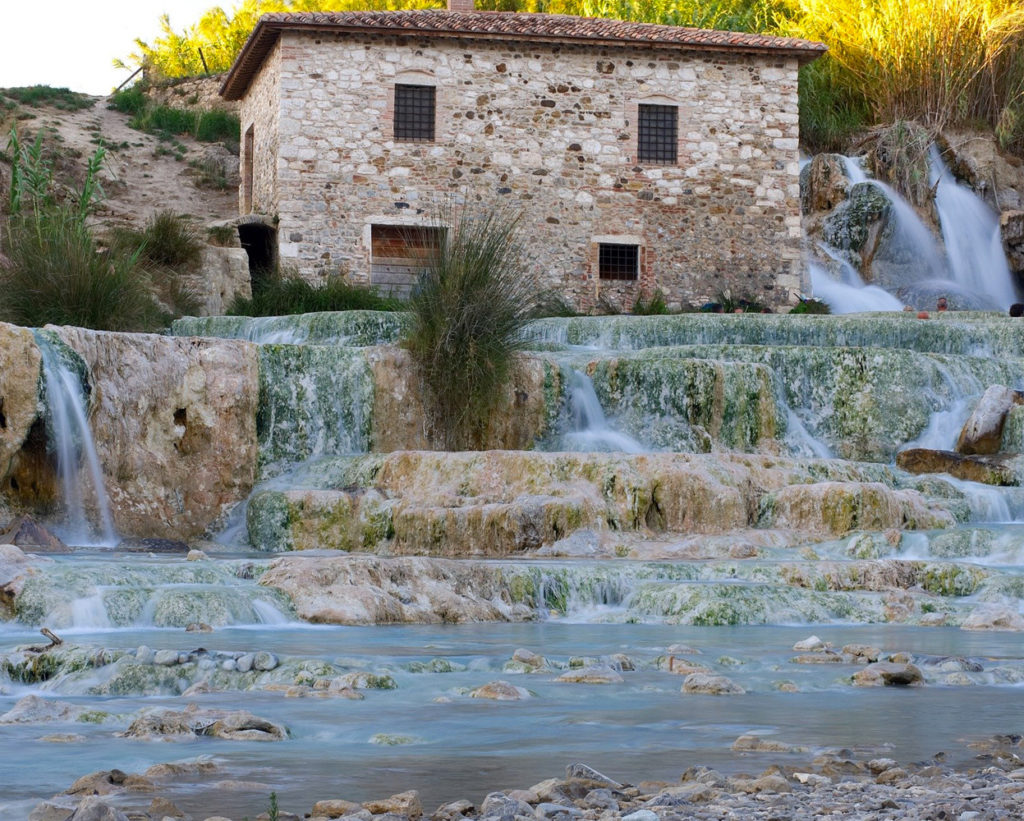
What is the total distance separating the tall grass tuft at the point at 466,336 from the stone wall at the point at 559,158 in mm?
6538

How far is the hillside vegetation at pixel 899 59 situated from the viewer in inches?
843

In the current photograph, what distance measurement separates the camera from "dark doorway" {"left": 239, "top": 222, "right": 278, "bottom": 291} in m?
17.6

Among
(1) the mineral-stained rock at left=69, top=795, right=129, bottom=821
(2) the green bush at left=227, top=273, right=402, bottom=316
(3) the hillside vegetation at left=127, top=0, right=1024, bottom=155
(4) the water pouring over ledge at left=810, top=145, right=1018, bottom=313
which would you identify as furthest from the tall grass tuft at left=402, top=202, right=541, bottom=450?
(3) the hillside vegetation at left=127, top=0, right=1024, bottom=155

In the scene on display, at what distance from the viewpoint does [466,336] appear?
10.8 meters

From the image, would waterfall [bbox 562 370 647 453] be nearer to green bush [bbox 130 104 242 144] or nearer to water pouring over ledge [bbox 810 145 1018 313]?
water pouring over ledge [bbox 810 145 1018 313]

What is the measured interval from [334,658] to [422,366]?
6.06m

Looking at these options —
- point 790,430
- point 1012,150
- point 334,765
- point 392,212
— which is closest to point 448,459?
point 790,430

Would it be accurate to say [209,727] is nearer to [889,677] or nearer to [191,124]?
[889,677]

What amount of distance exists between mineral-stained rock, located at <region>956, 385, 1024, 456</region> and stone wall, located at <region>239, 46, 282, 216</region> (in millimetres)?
9314

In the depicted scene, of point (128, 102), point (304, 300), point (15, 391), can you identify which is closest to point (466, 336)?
point (15, 391)

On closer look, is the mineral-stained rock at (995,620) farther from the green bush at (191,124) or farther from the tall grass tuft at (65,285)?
the green bush at (191,124)

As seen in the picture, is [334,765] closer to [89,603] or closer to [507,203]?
[89,603]

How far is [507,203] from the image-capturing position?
1788 centimetres

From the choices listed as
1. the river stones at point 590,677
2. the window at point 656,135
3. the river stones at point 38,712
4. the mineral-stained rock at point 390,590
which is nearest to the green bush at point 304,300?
the window at point 656,135
